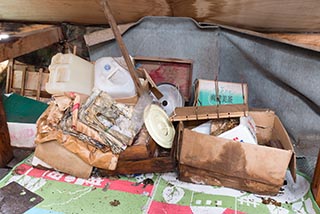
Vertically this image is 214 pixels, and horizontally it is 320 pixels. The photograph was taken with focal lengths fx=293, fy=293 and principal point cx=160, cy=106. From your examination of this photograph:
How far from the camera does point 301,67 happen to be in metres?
2.14

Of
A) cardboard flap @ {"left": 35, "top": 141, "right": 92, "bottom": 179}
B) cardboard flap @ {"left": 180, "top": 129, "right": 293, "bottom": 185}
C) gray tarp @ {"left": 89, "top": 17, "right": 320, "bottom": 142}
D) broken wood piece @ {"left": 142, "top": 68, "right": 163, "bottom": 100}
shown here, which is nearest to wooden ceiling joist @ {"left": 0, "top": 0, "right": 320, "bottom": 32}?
gray tarp @ {"left": 89, "top": 17, "right": 320, "bottom": 142}

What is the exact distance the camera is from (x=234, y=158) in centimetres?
168

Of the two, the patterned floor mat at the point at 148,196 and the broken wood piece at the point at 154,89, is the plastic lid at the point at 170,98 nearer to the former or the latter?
the broken wood piece at the point at 154,89

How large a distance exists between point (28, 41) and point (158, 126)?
114 cm

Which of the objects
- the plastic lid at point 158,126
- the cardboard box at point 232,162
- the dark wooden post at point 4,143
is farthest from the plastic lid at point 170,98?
the dark wooden post at point 4,143

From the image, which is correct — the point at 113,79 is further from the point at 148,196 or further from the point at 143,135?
the point at 148,196

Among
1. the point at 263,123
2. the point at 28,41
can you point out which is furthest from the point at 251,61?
the point at 28,41

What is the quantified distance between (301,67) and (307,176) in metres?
0.78

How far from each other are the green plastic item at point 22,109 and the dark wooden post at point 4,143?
0.60 feet

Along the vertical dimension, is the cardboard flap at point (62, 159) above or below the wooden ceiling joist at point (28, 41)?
below

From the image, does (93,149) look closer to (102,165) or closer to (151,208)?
(102,165)

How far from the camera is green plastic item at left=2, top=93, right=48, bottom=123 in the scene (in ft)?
7.14

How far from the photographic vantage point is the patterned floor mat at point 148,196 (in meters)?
1.64

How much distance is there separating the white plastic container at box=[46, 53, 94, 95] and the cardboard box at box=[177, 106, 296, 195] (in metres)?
0.81
